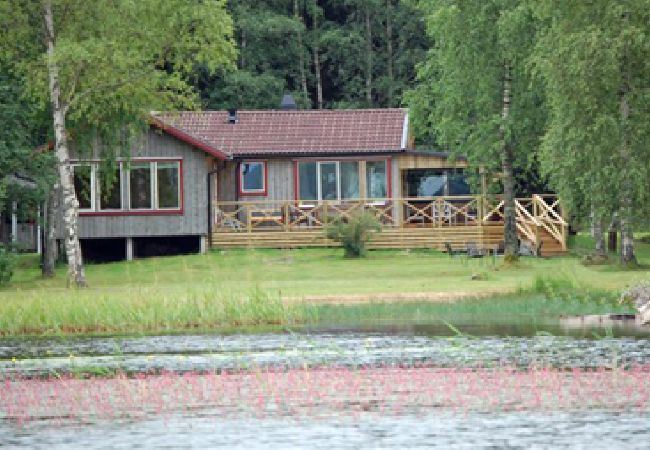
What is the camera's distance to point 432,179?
194ft

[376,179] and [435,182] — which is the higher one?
[376,179]

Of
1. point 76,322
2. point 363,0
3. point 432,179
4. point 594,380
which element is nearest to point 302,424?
point 594,380

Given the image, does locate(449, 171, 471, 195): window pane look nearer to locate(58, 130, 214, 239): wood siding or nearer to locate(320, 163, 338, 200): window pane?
locate(320, 163, 338, 200): window pane

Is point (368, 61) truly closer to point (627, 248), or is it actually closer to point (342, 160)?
point (342, 160)

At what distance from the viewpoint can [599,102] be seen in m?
43.2

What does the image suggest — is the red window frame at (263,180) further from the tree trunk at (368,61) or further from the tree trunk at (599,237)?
the tree trunk at (368,61)

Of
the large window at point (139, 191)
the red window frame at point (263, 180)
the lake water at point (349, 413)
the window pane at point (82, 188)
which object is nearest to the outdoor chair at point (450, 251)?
the red window frame at point (263, 180)

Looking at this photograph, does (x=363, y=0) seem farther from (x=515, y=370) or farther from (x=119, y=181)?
(x=515, y=370)

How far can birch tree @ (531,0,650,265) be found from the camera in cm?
4209

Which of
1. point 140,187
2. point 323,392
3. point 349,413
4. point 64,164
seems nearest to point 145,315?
point 323,392

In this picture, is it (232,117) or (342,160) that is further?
(232,117)

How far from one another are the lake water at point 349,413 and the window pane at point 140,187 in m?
26.7

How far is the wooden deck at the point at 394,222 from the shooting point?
178 ft

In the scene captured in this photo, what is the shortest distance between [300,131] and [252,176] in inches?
93.6
